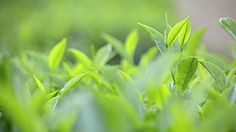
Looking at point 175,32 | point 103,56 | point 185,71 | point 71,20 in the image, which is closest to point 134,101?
point 185,71

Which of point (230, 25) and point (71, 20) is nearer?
point (230, 25)

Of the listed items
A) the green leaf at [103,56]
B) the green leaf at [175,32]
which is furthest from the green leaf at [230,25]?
the green leaf at [103,56]

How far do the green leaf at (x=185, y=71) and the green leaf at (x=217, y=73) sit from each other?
41mm

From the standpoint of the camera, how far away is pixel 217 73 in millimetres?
1152

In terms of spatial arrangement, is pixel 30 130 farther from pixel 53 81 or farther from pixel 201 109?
pixel 53 81

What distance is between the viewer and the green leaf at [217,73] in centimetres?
113

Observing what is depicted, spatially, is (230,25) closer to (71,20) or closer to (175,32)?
(175,32)

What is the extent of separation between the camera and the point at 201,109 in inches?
42.5

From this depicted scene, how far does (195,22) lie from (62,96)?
9.00 meters

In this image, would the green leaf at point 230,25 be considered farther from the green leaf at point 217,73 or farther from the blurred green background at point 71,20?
the blurred green background at point 71,20

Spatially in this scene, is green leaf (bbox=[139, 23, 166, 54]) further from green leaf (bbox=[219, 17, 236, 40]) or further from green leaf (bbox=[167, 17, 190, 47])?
green leaf (bbox=[219, 17, 236, 40])

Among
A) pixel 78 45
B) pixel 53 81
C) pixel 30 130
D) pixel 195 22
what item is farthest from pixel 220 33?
pixel 30 130

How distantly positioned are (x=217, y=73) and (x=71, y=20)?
354 cm

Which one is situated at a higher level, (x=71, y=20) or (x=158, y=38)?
(x=158, y=38)
